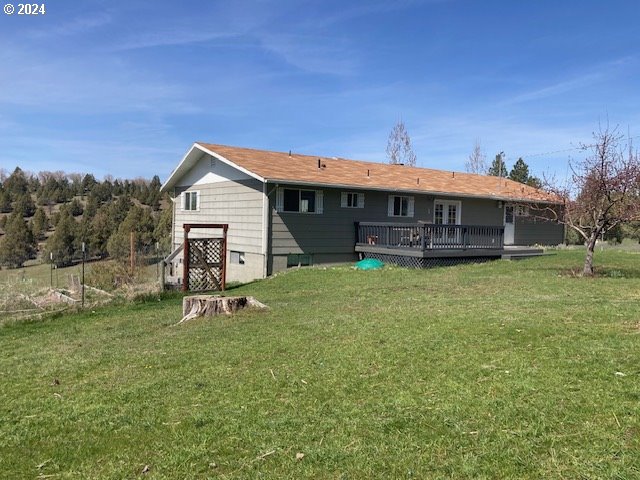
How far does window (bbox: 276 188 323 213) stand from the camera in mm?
17281

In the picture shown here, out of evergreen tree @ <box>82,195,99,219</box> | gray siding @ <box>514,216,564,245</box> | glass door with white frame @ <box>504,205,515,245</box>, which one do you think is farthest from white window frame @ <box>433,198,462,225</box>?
evergreen tree @ <box>82,195,99,219</box>

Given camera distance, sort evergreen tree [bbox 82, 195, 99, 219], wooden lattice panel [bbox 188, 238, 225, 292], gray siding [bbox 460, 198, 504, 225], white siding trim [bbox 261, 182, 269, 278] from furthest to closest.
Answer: evergreen tree [bbox 82, 195, 99, 219] → gray siding [bbox 460, 198, 504, 225] → white siding trim [bbox 261, 182, 269, 278] → wooden lattice panel [bbox 188, 238, 225, 292]

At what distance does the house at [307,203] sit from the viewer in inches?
679

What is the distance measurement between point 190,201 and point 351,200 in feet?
25.4

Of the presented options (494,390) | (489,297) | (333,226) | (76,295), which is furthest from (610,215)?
(76,295)

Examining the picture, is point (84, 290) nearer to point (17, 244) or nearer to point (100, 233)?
point (17, 244)

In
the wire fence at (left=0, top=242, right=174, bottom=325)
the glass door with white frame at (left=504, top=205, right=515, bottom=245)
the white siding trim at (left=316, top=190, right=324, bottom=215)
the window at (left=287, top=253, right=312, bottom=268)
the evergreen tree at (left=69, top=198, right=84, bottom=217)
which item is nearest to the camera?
the wire fence at (left=0, top=242, right=174, bottom=325)

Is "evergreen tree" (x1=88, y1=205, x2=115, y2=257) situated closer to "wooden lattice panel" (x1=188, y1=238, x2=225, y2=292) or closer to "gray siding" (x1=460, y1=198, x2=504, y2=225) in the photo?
"wooden lattice panel" (x1=188, y1=238, x2=225, y2=292)

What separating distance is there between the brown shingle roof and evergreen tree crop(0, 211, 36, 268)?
65.1 feet

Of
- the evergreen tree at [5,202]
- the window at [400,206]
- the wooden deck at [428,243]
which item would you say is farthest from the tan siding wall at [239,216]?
the evergreen tree at [5,202]

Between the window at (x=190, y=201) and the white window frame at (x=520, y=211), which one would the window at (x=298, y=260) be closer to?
the window at (x=190, y=201)

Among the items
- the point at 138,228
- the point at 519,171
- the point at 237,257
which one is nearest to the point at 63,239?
the point at 138,228

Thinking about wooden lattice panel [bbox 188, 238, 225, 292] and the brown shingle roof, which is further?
the brown shingle roof

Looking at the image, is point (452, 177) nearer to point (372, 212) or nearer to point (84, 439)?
point (372, 212)
